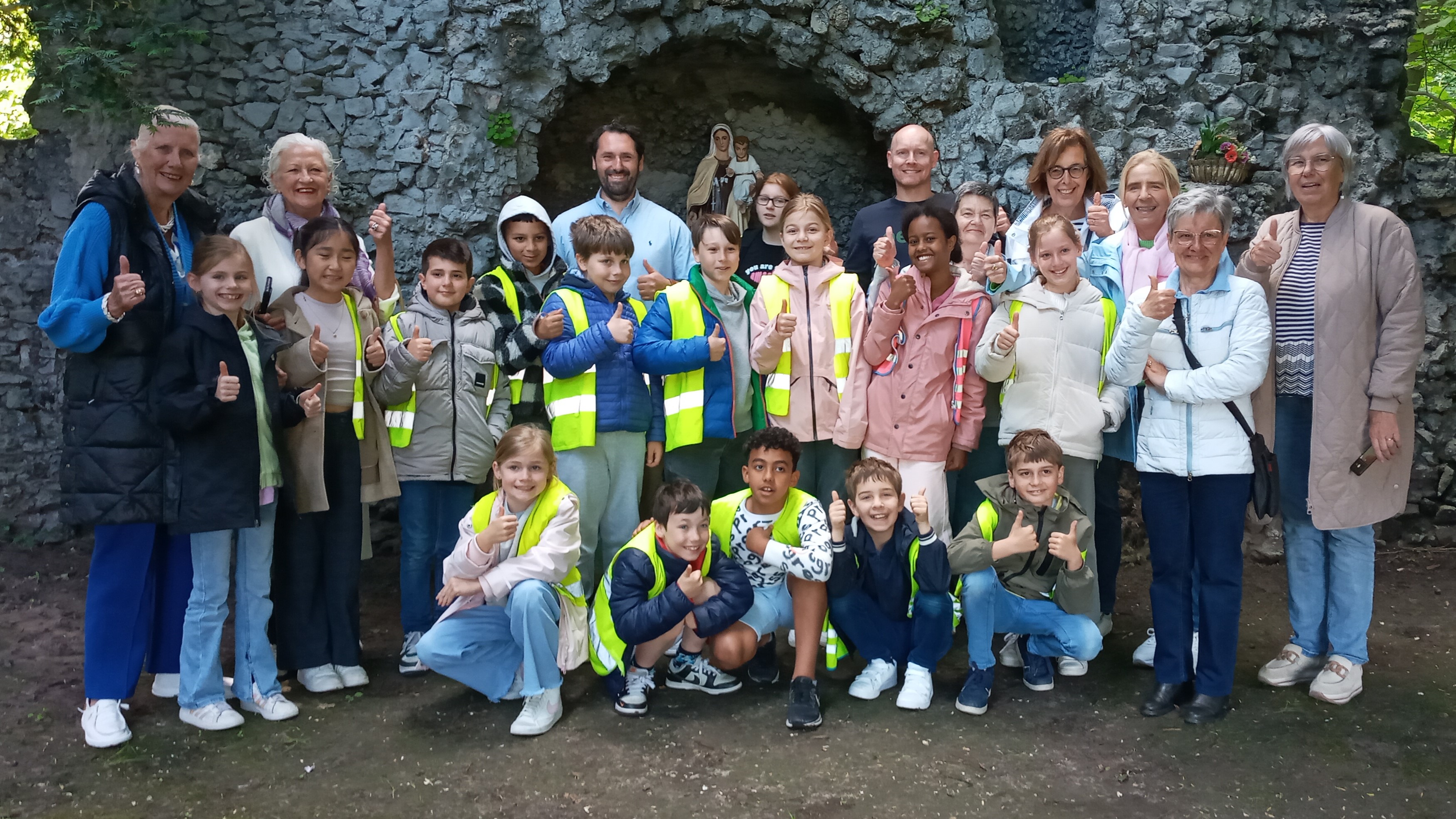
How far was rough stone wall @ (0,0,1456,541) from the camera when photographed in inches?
213

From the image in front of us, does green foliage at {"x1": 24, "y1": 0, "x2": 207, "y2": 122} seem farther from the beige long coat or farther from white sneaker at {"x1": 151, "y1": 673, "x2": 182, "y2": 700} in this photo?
the beige long coat

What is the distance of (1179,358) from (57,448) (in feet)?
18.9

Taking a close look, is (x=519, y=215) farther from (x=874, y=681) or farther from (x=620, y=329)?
(x=874, y=681)

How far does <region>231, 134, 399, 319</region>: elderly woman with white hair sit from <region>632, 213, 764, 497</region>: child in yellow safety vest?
112cm

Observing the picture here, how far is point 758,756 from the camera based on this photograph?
3.00m

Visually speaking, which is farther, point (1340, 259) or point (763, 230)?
point (763, 230)

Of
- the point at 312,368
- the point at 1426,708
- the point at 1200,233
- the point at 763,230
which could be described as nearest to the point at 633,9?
the point at 763,230

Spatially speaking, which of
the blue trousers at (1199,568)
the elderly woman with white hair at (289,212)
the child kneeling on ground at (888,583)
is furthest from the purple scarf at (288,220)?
the blue trousers at (1199,568)

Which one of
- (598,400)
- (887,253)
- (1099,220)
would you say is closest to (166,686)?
(598,400)

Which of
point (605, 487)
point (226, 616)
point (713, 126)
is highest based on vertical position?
point (713, 126)

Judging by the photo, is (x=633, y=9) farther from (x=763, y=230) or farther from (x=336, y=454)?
(x=336, y=454)

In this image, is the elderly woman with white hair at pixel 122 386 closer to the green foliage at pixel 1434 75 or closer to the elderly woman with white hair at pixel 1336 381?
the elderly woman with white hair at pixel 1336 381

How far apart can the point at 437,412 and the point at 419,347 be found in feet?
0.91

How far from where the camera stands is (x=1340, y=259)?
3289 millimetres
